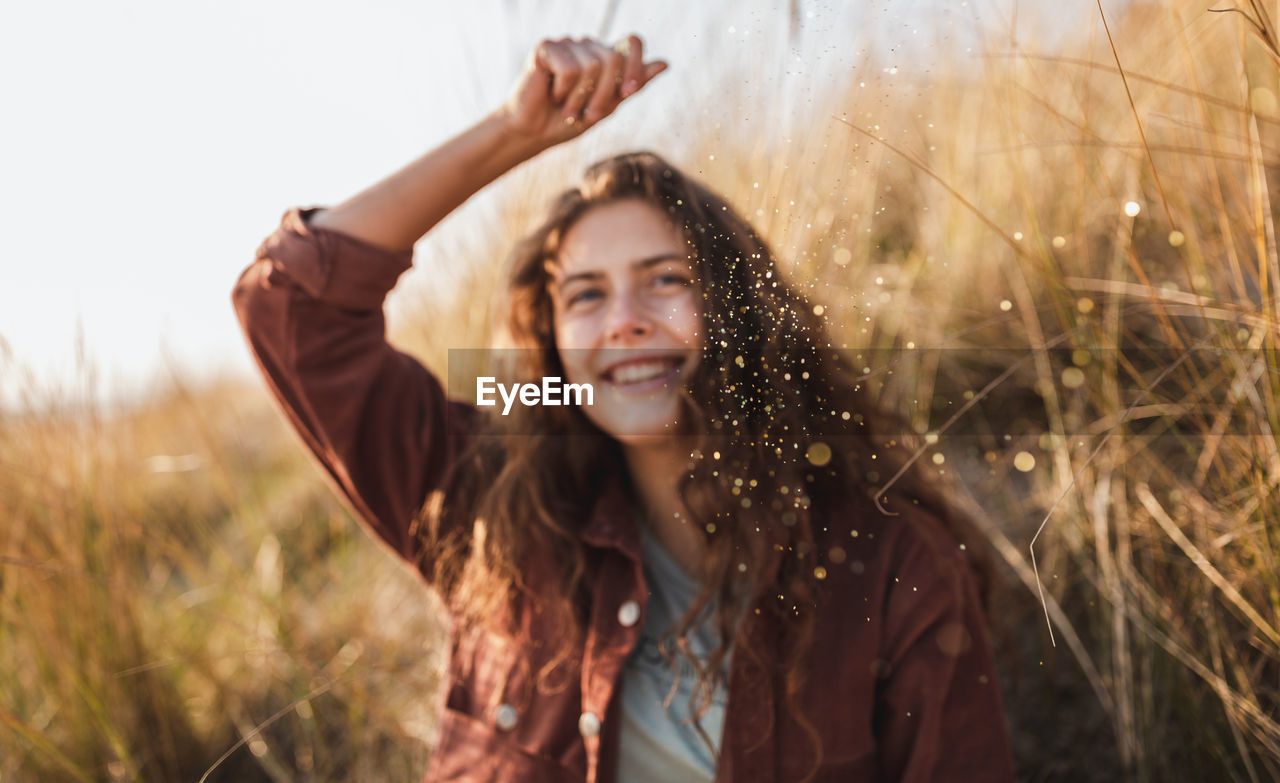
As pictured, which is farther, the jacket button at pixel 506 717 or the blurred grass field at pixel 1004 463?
the jacket button at pixel 506 717

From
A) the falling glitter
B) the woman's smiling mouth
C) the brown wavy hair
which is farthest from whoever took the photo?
the woman's smiling mouth

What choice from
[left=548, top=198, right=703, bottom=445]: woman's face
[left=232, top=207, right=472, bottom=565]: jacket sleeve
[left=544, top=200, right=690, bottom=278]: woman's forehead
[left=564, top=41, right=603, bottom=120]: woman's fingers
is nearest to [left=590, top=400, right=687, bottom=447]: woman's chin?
[left=548, top=198, right=703, bottom=445]: woman's face

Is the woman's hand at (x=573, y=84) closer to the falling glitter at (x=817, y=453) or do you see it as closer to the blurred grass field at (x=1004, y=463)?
the blurred grass field at (x=1004, y=463)

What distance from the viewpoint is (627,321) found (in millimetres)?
1052

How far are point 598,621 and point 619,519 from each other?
0.17 meters

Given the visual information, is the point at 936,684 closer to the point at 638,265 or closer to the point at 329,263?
the point at 638,265

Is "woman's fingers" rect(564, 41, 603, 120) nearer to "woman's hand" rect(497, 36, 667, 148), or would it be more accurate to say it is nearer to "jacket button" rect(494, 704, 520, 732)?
"woman's hand" rect(497, 36, 667, 148)

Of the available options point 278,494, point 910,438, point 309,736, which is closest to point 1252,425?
point 910,438

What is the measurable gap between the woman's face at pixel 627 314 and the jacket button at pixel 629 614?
0.27 m

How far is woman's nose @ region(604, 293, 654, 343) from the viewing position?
105 centimetres

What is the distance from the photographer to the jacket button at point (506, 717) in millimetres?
1213

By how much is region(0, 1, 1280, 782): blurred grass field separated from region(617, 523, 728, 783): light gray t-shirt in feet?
1.80

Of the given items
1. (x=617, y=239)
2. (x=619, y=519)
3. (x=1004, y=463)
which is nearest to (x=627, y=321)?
(x=617, y=239)

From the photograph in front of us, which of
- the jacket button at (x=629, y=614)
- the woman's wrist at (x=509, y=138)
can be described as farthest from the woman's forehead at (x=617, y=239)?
the jacket button at (x=629, y=614)
